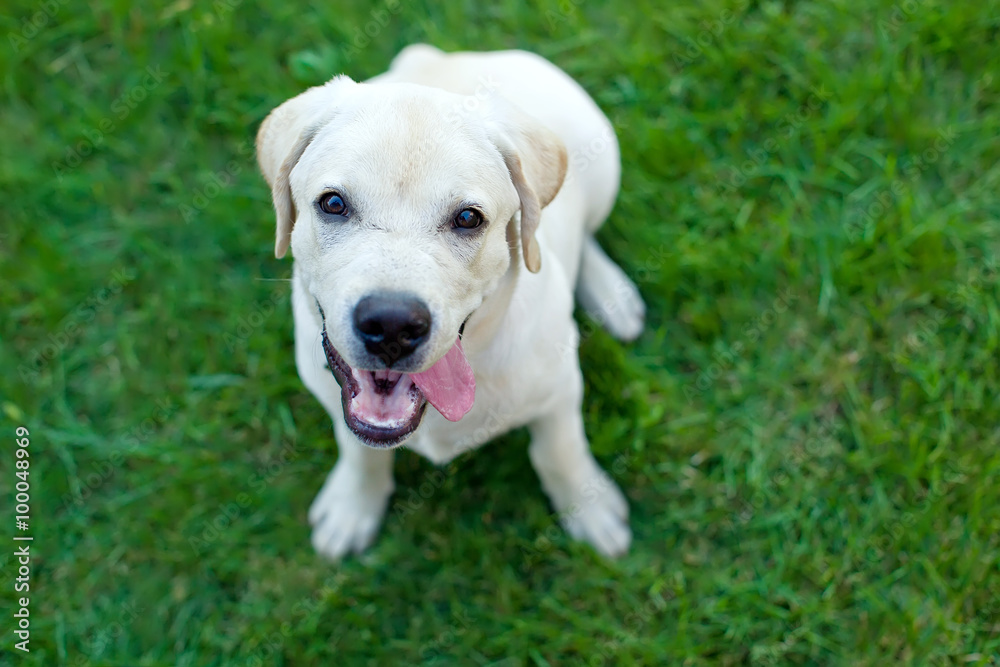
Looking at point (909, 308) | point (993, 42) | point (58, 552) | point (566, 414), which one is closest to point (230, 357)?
point (58, 552)

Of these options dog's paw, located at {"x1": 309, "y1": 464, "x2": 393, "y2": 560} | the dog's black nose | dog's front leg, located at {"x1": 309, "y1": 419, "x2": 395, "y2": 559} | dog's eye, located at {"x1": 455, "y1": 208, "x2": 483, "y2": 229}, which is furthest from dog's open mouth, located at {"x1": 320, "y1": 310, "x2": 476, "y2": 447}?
dog's paw, located at {"x1": 309, "y1": 464, "x2": 393, "y2": 560}

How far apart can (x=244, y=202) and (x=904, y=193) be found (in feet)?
11.7

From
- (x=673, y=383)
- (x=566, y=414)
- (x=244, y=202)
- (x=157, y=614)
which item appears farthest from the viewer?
(x=244, y=202)

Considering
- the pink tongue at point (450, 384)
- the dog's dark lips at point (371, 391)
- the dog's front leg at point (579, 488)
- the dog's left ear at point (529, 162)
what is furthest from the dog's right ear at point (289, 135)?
the dog's front leg at point (579, 488)

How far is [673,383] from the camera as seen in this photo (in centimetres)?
429

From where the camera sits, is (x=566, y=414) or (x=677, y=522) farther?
(x=677, y=522)

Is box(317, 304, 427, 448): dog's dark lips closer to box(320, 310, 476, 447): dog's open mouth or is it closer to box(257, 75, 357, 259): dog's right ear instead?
box(320, 310, 476, 447): dog's open mouth

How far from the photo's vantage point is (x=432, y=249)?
2.48 meters

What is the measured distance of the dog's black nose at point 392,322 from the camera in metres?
2.35

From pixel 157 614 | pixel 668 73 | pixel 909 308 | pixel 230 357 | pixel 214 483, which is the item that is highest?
pixel 668 73

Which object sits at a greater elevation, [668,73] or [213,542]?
[668,73]

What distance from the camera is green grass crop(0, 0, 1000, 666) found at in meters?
3.90

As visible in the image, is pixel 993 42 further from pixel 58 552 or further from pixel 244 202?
pixel 58 552


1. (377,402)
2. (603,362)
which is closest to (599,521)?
(603,362)
